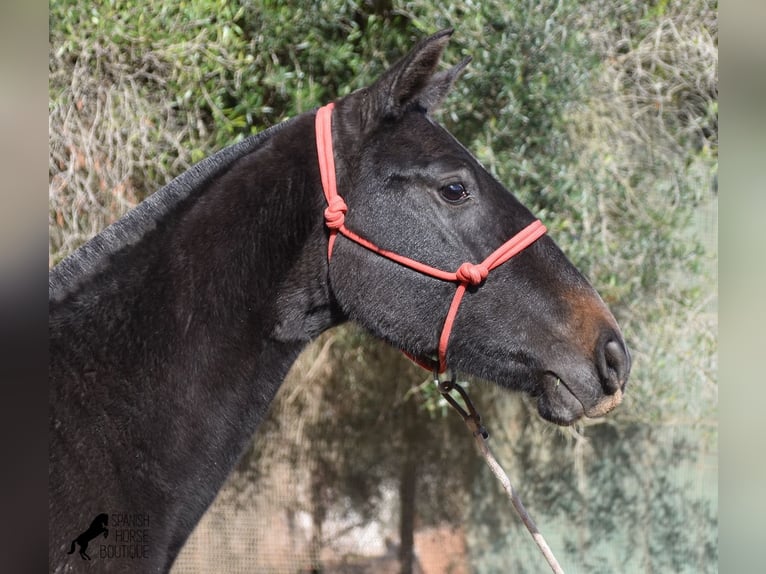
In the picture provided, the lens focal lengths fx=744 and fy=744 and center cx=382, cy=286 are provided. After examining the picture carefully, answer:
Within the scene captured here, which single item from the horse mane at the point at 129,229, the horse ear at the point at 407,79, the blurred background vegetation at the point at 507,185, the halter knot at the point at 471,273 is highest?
the horse ear at the point at 407,79

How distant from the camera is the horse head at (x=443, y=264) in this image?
184cm

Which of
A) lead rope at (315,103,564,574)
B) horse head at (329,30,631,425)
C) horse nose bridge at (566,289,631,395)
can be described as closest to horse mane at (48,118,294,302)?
lead rope at (315,103,564,574)

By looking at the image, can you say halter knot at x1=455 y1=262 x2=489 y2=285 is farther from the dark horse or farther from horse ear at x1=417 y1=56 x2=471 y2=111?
horse ear at x1=417 y1=56 x2=471 y2=111

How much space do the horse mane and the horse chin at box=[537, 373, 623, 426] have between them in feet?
3.17

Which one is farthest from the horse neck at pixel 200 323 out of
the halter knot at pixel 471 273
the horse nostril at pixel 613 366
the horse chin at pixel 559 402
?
the horse nostril at pixel 613 366

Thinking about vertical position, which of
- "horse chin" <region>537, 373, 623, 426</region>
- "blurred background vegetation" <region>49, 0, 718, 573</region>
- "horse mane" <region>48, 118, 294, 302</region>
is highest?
"horse mane" <region>48, 118, 294, 302</region>

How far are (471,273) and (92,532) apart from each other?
3.41ft

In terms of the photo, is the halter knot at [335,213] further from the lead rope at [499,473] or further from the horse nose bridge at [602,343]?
the horse nose bridge at [602,343]

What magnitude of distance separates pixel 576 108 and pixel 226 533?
3.44 metres

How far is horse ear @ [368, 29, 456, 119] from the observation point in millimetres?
1856

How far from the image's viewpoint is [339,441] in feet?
16.3

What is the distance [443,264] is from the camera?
73.7 inches

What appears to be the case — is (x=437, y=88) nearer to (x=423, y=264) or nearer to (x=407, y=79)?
(x=407, y=79)
